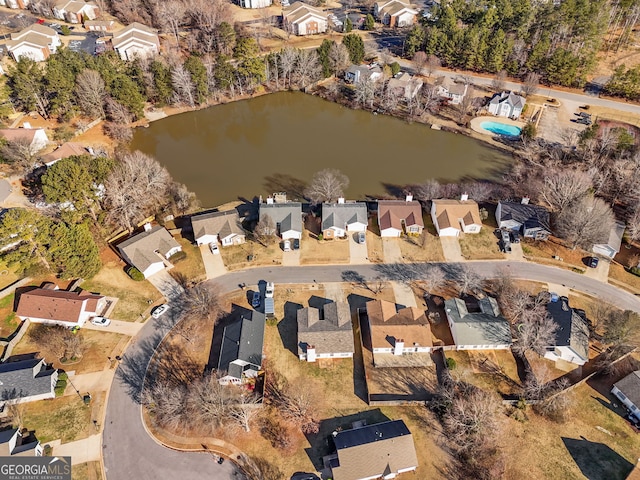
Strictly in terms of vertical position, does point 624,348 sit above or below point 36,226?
below

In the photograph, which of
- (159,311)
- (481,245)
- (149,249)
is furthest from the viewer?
(481,245)

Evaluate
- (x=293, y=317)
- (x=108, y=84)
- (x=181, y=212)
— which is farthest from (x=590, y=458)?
(x=108, y=84)

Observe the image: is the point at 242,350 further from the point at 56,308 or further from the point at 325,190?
the point at 325,190

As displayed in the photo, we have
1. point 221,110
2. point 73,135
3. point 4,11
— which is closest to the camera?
point 73,135

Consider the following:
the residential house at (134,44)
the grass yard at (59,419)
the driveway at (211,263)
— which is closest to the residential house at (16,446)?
the grass yard at (59,419)

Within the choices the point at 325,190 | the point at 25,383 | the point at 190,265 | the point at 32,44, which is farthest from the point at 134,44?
the point at 25,383

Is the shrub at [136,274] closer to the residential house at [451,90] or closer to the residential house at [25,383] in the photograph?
the residential house at [25,383]

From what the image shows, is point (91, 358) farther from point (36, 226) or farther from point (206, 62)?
point (206, 62)
